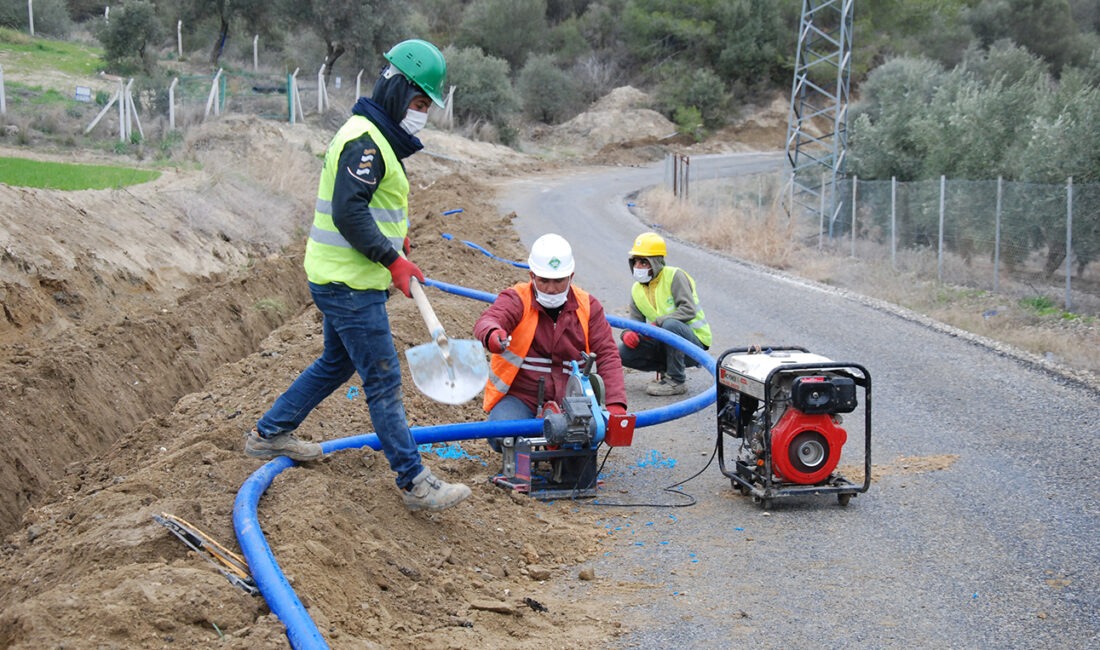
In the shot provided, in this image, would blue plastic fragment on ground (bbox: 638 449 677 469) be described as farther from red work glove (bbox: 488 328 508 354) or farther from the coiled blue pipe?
red work glove (bbox: 488 328 508 354)

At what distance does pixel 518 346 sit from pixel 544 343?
184mm

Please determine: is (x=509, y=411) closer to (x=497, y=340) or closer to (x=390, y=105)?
(x=497, y=340)

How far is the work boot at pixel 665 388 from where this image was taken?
980cm

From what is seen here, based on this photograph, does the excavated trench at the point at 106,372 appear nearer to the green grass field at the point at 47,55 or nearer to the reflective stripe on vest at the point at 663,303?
the reflective stripe on vest at the point at 663,303

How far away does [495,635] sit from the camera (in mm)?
4742

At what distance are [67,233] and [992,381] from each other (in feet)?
33.3

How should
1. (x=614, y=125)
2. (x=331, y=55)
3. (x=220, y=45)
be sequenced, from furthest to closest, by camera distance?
(x=614, y=125), (x=331, y=55), (x=220, y=45)

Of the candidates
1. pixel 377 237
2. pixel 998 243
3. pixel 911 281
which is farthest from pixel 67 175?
pixel 998 243

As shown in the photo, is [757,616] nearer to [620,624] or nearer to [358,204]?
[620,624]

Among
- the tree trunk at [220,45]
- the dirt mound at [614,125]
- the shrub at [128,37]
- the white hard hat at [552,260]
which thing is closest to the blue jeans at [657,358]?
the white hard hat at [552,260]

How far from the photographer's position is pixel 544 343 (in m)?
7.06

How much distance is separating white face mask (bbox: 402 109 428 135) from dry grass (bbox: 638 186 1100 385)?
7700 millimetres

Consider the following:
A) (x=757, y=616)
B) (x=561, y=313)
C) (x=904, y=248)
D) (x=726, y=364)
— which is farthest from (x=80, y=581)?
(x=904, y=248)

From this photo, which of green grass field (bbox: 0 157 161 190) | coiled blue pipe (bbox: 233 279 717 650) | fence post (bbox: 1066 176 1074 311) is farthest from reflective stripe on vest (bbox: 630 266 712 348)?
green grass field (bbox: 0 157 161 190)
